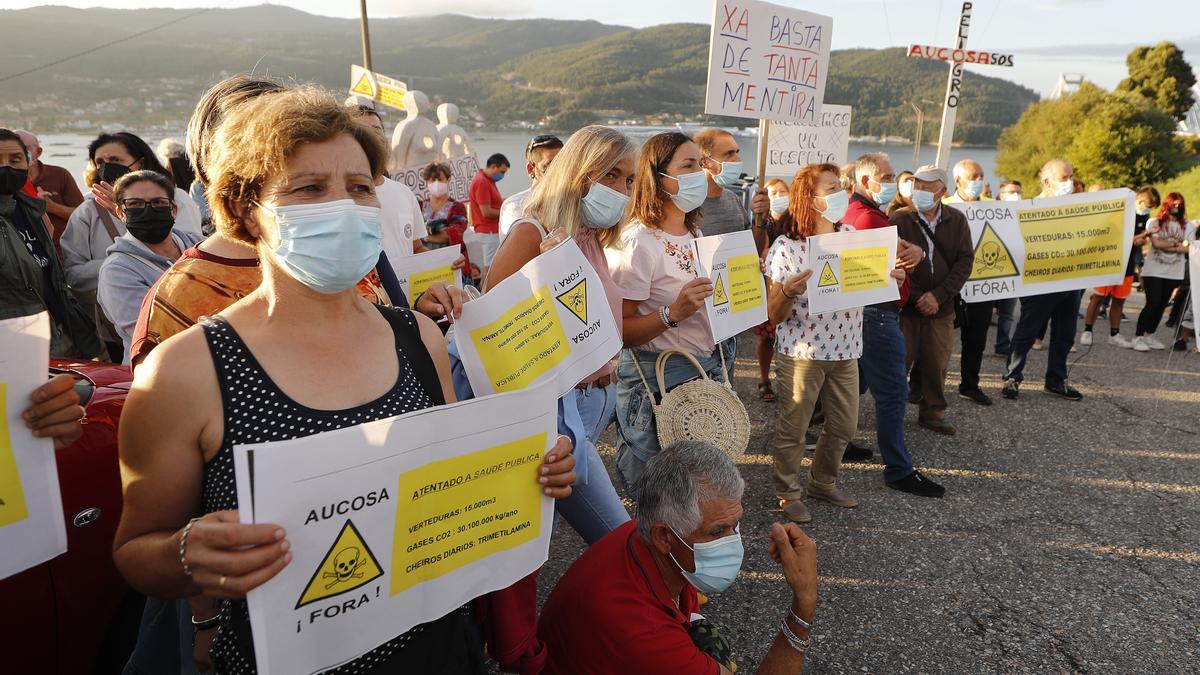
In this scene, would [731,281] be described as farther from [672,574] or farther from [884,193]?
[884,193]

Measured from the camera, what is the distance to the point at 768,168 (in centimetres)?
758

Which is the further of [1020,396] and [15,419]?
[1020,396]

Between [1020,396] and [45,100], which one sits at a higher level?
[45,100]

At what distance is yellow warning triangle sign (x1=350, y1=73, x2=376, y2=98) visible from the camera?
35.4ft

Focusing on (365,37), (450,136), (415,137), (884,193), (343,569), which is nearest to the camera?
(343,569)

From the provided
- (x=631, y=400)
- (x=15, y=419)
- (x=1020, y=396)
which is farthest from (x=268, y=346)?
(x=1020, y=396)

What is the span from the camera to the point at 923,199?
4.94 m

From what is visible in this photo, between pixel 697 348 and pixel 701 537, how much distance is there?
4.60 feet

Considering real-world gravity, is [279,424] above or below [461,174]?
below

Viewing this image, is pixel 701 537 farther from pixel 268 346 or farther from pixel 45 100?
pixel 45 100

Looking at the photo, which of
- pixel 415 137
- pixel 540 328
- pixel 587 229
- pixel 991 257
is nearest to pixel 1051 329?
pixel 991 257

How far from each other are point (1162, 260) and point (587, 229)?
8.08 meters

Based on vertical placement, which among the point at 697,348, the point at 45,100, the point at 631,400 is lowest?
the point at 631,400

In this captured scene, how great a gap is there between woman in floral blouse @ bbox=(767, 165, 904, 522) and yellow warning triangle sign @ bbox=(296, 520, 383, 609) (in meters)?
2.99
